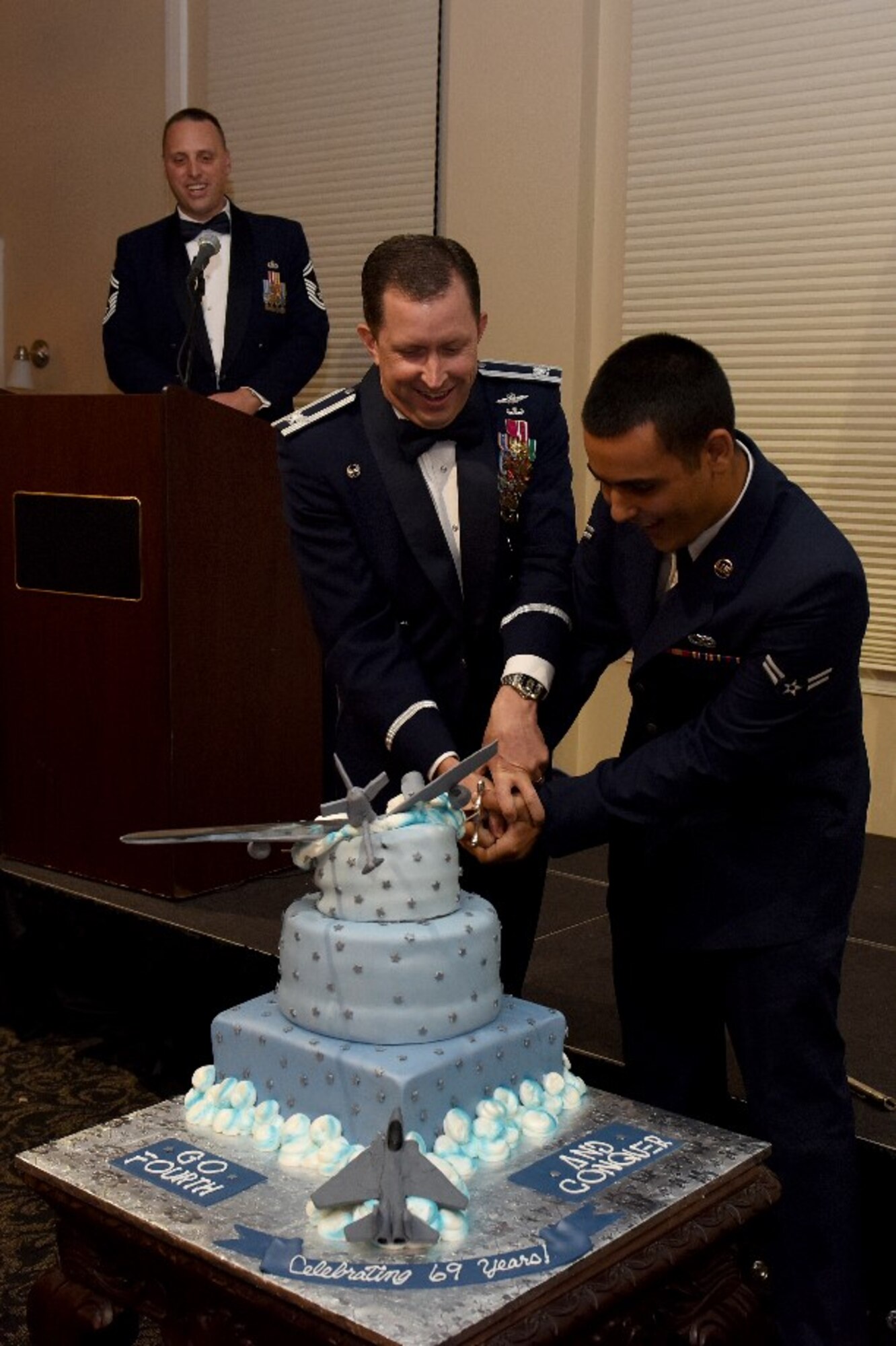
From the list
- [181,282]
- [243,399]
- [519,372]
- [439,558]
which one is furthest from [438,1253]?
[181,282]

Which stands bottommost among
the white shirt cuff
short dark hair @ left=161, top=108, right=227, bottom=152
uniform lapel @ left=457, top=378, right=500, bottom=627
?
the white shirt cuff

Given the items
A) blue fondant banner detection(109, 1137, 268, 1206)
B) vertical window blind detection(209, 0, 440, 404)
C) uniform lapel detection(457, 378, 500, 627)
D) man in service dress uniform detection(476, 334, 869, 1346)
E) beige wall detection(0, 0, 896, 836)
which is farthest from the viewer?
vertical window blind detection(209, 0, 440, 404)

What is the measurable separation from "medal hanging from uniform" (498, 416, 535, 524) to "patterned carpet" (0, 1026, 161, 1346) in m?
1.23

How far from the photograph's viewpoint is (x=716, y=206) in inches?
179

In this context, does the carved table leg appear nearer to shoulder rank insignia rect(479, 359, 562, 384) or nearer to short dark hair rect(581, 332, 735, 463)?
short dark hair rect(581, 332, 735, 463)

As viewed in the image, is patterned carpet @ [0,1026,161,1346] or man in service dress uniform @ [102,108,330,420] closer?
patterned carpet @ [0,1026,161,1346]

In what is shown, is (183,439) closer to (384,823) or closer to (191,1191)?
(384,823)

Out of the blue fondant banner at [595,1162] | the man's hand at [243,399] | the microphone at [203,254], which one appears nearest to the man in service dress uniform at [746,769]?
the blue fondant banner at [595,1162]

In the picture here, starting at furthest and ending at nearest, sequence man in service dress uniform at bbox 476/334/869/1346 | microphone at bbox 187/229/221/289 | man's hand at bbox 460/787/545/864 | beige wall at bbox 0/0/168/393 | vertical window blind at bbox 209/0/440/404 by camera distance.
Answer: beige wall at bbox 0/0/168/393 < vertical window blind at bbox 209/0/440/404 < microphone at bbox 187/229/221/289 < man's hand at bbox 460/787/545/864 < man in service dress uniform at bbox 476/334/869/1346

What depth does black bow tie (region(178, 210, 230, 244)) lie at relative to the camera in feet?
15.2

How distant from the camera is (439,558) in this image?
2408mm

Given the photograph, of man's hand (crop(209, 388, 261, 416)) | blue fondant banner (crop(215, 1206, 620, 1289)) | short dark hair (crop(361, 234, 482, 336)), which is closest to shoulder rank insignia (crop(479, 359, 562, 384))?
short dark hair (crop(361, 234, 482, 336))

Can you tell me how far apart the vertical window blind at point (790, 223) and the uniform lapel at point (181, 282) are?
1248mm

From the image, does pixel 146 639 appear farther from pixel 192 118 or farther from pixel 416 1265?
pixel 416 1265
